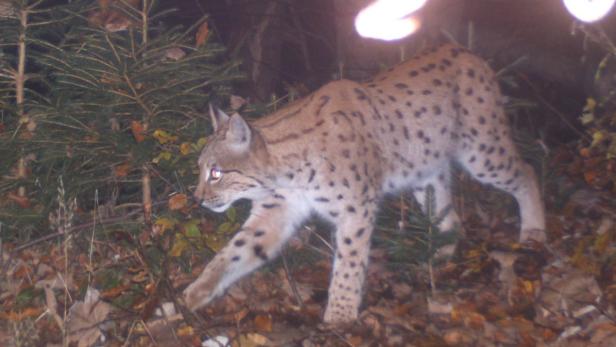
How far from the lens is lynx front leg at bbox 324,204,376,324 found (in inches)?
Answer: 208

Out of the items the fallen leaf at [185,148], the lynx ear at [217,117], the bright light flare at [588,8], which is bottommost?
the fallen leaf at [185,148]

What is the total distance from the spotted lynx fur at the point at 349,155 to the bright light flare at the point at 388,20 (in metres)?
0.95

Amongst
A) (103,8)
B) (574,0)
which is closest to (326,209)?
(103,8)

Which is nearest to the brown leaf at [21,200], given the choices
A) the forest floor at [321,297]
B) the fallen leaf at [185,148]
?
the forest floor at [321,297]

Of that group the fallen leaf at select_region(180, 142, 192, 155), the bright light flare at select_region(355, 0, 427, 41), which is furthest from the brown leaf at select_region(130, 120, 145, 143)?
the bright light flare at select_region(355, 0, 427, 41)

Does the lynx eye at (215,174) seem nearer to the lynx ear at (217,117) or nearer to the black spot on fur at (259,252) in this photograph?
the lynx ear at (217,117)

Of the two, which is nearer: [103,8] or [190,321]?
[190,321]

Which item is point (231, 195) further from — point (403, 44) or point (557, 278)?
point (403, 44)

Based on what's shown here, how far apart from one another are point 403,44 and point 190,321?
3.53m

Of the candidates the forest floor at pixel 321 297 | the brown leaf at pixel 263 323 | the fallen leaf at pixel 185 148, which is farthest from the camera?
the fallen leaf at pixel 185 148

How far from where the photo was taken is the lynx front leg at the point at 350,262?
5.28m

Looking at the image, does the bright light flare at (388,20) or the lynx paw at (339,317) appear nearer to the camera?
the lynx paw at (339,317)

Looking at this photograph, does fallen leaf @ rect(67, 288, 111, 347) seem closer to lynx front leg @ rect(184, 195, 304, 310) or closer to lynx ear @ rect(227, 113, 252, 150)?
lynx front leg @ rect(184, 195, 304, 310)

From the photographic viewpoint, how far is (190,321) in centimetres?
493
